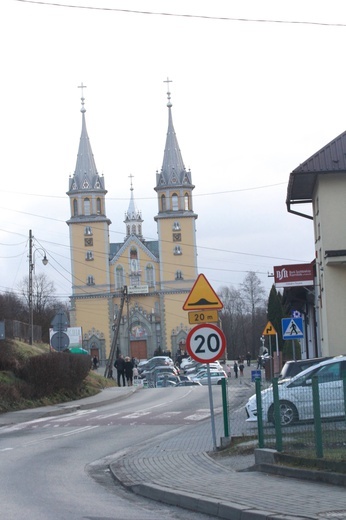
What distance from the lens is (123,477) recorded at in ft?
46.3

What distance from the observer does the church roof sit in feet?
408

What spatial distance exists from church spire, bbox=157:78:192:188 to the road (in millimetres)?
91386

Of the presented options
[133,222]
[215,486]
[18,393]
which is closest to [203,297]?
[215,486]

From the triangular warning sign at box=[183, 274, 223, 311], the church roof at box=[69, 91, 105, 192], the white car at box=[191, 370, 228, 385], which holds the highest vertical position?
the church roof at box=[69, 91, 105, 192]

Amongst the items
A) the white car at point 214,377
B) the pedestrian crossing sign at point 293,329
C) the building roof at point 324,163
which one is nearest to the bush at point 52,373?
the pedestrian crossing sign at point 293,329

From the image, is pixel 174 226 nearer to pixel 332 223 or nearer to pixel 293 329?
pixel 332 223

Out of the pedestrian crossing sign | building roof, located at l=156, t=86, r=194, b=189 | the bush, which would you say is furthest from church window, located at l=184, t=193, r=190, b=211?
the pedestrian crossing sign

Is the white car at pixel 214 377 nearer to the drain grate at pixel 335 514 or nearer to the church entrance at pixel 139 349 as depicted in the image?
the drain grate at pixel 335 514

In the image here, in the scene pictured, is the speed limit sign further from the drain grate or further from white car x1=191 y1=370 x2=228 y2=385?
white car x1=191 y1=370 x2=228 y2=385

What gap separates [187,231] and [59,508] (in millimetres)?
114837

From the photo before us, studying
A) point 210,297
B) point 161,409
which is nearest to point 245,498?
point 210,297

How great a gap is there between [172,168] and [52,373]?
92187 mm

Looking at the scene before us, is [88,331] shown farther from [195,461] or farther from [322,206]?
[195,461]

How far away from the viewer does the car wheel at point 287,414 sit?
44.5ft
